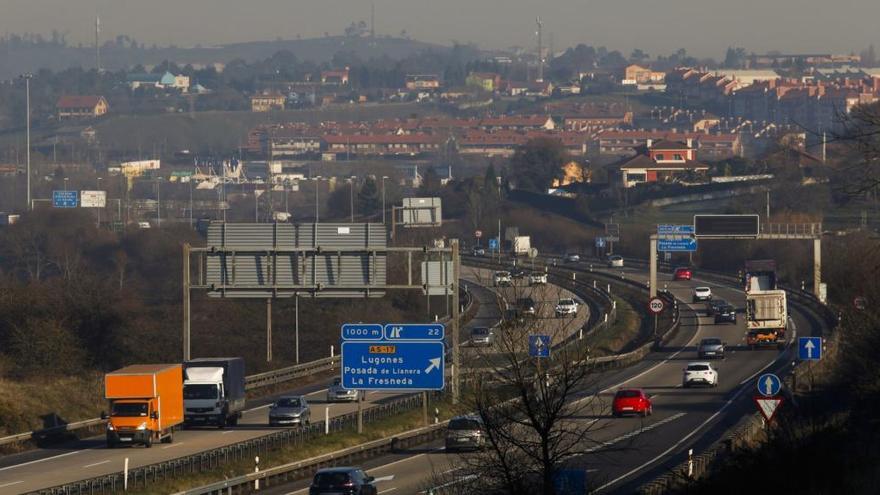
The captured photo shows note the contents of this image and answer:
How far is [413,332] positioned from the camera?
143ft

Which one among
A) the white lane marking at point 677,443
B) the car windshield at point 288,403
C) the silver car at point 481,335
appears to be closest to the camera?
the white lane marking at point 677,443

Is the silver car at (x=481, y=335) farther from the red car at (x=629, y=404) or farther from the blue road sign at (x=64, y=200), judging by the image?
the blue road sign at (x=64, y=200)

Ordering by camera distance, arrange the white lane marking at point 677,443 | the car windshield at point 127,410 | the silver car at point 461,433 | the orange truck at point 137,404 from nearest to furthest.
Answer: the white lane marking at point 677,443, the silver car at point 461,433, the orange truck at point 137,404, the car windshield at point 127,410

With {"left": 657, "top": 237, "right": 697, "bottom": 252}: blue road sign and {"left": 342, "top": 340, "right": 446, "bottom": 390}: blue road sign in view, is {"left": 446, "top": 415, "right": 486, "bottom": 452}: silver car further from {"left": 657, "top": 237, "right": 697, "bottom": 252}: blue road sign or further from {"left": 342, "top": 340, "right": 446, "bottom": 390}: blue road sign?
{"left": 657, "top": 237, "right": 697, "bottom": 252}: blue road sign

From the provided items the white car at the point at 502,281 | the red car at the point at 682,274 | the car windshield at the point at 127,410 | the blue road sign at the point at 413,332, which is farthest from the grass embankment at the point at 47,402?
the red car at the point at 682,274

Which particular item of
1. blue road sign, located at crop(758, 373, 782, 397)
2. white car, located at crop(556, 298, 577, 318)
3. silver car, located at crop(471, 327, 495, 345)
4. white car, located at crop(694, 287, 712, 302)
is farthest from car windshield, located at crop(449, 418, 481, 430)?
white car, located at crop(694, 287, 712, 302)

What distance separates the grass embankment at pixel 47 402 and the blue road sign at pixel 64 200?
9409 cm

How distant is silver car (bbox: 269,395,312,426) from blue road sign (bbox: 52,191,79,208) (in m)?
101

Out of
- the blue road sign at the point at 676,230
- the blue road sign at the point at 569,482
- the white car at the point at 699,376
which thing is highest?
the blue road sign at the point at 676,230

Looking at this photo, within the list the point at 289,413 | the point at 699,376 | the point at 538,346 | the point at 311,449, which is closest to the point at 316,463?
the point at 311,449

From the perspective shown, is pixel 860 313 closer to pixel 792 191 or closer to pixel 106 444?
pixel 106 444

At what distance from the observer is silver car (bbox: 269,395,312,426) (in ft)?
151

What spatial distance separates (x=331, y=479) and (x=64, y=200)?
118091 mm

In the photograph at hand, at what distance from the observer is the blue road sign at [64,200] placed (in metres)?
144
